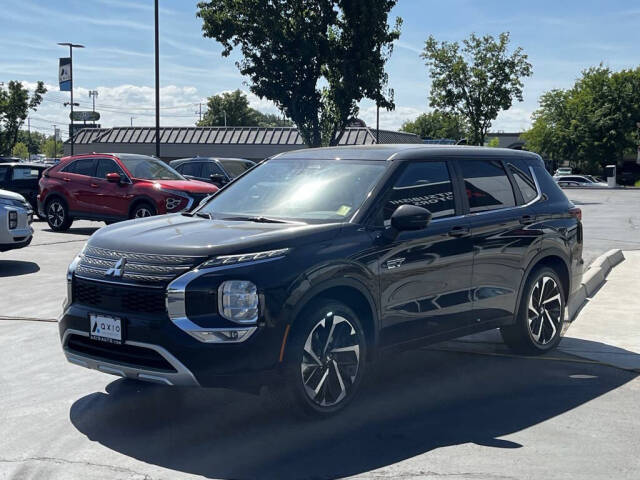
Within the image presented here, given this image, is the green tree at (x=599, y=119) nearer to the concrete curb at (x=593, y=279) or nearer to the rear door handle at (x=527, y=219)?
the concrete curb at (x=593, y=279)

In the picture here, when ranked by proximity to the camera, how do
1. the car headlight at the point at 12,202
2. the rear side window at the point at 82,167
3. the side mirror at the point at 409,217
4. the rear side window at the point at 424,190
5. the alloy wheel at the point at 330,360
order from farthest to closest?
the rear side window at the point at 82,167, the car headlight at the point at 12,202, the rear side window at the point at 424,190, the side mirror at the point at 409,217, the alloy wheel at the point at 330,360

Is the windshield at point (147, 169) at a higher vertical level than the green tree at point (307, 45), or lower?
lower

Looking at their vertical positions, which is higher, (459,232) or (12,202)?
(459,232)

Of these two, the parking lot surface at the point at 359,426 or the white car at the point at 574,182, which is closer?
the parking lot surface at the point at 359,426

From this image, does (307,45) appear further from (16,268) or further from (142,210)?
(16,268)

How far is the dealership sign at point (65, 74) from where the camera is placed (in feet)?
189

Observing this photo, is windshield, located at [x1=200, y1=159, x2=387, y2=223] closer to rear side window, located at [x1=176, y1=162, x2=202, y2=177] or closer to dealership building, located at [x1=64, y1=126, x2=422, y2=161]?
rear side window, located at [x1=176, y1=162, x2=202, y2=177]

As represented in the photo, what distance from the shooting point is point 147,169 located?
19.0 m

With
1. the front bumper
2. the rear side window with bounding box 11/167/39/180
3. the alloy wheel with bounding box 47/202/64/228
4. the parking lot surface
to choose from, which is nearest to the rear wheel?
the alloy wheel with bounding box 47/202/64/228

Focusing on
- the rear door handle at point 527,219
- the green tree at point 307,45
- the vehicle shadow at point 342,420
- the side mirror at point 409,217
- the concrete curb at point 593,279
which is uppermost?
the green tree at point 307,45

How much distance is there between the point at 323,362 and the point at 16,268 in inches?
349

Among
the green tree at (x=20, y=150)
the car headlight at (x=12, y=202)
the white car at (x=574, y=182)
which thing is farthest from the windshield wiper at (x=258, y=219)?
the green tree at (x=20, y=150)

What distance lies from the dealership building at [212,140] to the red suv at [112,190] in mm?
41822

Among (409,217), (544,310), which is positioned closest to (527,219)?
(544,310)
